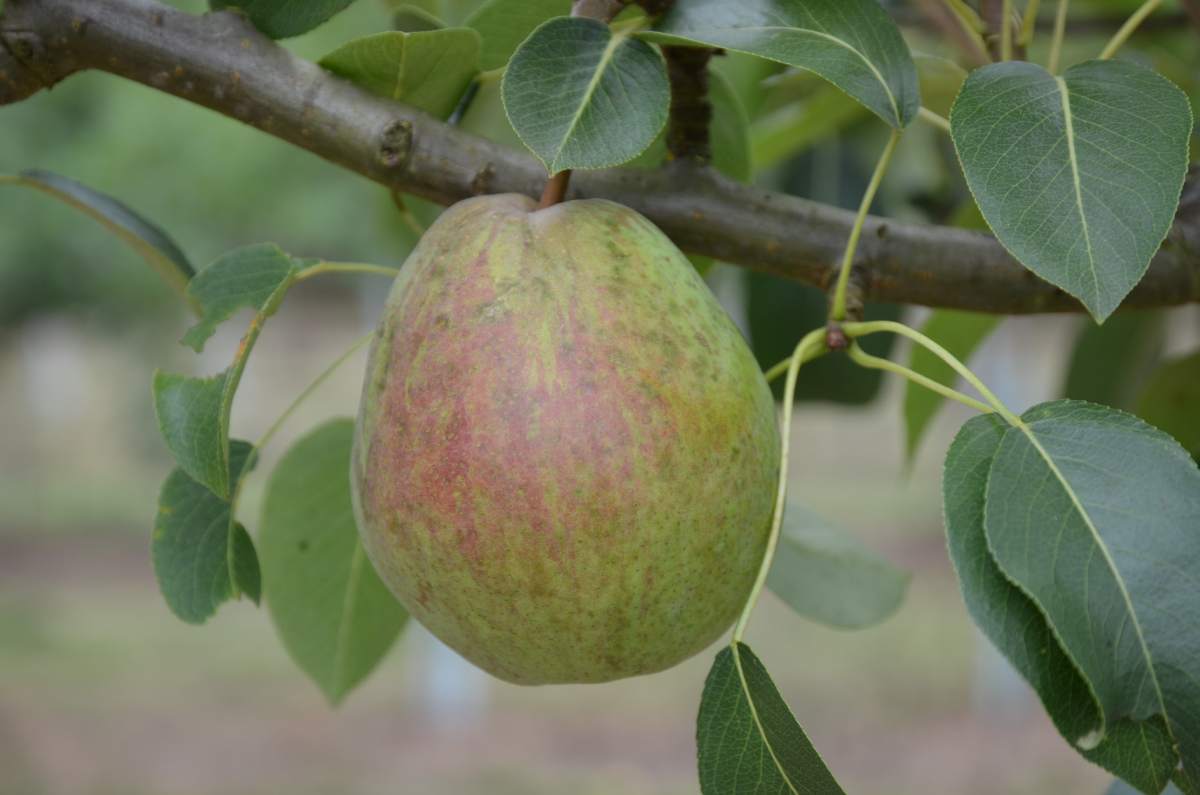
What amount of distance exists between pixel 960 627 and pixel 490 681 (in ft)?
7.88

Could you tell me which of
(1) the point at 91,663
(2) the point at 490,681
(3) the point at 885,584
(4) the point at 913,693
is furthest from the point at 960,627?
(3) the point at 885,584

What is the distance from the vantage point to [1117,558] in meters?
0.51

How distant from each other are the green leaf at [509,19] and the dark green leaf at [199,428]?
0.27 m

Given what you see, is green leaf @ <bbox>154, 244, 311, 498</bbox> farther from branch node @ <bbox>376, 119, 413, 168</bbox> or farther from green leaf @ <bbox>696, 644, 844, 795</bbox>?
green leaf @ <bbox>696, 644, 844, 795</bbox>

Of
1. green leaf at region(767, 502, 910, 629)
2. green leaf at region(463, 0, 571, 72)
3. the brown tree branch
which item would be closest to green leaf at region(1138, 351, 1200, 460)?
green leaf at region(767, 502, 910, 629)

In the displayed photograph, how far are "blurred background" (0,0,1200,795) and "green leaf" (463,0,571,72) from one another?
31cm

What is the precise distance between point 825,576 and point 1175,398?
379mm

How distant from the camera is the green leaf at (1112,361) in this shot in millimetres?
1236

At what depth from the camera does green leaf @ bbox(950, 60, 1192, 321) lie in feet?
1.79

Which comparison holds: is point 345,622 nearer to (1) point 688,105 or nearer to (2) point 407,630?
(1) point 688,105

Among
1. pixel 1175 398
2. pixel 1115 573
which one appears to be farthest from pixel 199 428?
pixel 1175 398

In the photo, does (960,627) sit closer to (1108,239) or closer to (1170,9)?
(1170,9)

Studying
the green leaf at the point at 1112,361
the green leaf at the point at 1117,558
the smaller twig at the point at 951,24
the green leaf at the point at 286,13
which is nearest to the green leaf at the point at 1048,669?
the green leaf at the point at 1117,558

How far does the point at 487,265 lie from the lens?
0.58m
